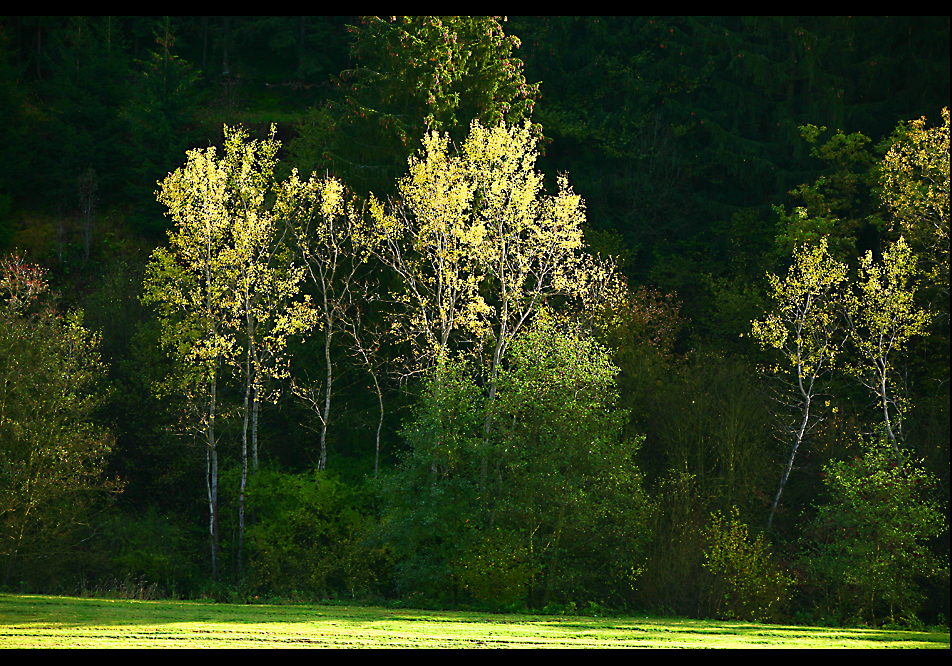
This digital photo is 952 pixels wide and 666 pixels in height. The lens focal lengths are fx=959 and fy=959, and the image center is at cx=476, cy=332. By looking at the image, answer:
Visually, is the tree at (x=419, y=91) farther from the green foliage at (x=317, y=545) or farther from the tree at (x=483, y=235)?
the green foliage at (x=317, y=545)

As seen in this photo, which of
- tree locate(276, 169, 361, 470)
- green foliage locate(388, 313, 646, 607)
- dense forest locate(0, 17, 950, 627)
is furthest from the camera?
tree locate(276, 169, 361, 470)

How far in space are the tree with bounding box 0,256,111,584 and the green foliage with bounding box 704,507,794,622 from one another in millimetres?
15442

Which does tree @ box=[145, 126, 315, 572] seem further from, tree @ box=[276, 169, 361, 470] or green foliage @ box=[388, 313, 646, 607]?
green foliage @ box=[388, 313, 646, 607]

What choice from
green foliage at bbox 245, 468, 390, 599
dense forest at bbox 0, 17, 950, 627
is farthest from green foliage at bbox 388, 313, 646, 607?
green foliage at bbox 245, 468, 390, 599

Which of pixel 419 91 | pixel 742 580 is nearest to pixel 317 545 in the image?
pixel 742 580

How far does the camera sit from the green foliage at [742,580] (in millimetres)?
20781

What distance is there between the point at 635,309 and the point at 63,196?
25.6 meters

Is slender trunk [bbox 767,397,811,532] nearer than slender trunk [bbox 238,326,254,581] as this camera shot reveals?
Yes

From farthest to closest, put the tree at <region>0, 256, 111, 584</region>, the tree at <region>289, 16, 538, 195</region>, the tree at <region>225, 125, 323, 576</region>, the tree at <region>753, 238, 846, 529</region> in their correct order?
the tree at <region>289, 16, 538, 195</region>
the tree at <region>225, 125, 323, 576</region>
the tree at <region>753, 238, 846, 529</region>
the tree at <region>0, 256, 111, 584</region>

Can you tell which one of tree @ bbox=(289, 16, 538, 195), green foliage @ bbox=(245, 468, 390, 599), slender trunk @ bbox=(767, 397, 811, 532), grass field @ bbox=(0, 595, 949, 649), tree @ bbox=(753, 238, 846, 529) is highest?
tree @ bbox=(289, 16, 538, 195)

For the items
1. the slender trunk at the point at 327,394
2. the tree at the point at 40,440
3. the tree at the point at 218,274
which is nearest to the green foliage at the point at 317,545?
the slender trunk at the point at 327,394

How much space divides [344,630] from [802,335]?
59.2 feet

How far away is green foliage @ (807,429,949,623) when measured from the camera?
68.0 ft

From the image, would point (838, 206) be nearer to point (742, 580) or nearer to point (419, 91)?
point (419, 91)
